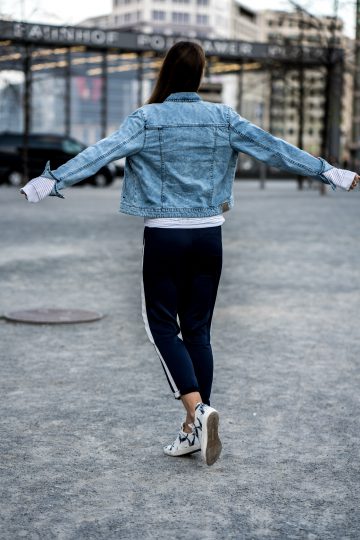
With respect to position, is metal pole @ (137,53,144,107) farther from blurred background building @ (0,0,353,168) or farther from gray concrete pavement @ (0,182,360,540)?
gray concrete pavement @ (0,182,360,540)

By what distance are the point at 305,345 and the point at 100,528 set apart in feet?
12.7

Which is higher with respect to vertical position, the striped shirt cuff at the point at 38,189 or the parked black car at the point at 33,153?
the striped shirt cuff at the point at 38,189

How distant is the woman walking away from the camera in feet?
13.4

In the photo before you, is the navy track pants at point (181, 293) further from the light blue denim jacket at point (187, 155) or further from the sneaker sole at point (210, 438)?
the sneaker sole at point (210, 438)

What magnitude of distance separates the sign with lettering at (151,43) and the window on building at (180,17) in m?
83.7

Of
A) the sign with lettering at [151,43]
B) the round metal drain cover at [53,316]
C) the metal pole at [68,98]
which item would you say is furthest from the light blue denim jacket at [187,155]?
the metal pole at [68,98]

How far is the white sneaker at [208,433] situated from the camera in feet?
12.9

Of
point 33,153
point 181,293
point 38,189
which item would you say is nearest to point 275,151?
point 181,293

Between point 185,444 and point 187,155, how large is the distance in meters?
1.22

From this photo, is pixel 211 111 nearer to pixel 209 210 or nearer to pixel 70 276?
pixel 209 210

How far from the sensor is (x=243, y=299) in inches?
359

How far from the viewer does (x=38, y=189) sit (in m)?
3.86

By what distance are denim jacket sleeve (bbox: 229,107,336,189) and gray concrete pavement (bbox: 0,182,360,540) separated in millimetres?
1228

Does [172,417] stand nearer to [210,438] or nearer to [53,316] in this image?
[210,438]
